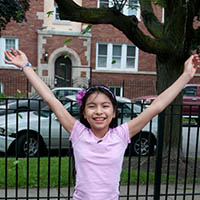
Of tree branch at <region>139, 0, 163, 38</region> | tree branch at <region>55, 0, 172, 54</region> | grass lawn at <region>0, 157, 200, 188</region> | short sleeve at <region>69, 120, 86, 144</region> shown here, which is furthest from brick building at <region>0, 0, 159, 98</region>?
short sleeve at <region>69, 120, 86, 144</region>

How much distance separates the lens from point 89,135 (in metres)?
2.21

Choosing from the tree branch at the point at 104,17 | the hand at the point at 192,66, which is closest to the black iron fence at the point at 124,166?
the tree branch at the point at 104,17

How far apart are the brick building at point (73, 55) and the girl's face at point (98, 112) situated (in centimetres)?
1674

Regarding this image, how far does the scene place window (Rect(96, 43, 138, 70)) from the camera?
66.6ft

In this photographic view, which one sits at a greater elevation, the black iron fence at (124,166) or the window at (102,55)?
the window at (102,55)

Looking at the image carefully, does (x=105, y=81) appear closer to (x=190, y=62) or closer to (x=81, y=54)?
(x=81, y=54)

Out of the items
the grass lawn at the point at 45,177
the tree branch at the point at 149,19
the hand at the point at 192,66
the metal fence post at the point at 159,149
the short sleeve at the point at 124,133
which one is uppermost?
the tree branch at the point at 149,19

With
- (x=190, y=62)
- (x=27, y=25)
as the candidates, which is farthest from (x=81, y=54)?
(x=190, y=62)

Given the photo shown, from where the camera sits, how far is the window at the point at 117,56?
66.6ft

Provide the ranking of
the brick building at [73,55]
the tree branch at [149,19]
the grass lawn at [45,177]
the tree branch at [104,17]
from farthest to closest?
the brick building at [73,55] → the tree branch at [149,19] → the grass lawn at [45,177] → the tree branch at [104,17]

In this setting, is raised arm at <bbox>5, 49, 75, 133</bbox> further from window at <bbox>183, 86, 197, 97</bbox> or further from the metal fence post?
window at <bbox>183, 86, 197, 97</bbox>

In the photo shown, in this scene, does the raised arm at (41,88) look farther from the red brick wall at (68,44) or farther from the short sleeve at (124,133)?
the red brick wall at (68,44)

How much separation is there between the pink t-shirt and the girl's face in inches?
2.7

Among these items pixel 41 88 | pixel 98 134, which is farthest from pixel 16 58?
pixel 98 134
